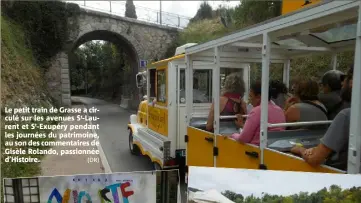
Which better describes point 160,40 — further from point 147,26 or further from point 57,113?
point 57,113

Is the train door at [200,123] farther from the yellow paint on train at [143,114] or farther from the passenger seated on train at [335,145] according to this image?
the yellow paint on train at [143,114]

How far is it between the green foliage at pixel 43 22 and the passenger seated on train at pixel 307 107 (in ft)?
22.7

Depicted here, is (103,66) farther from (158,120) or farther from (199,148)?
(199,148)

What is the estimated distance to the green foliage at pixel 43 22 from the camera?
26.4 ft

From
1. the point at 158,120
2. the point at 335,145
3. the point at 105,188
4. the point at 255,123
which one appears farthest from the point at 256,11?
the point at 105,188

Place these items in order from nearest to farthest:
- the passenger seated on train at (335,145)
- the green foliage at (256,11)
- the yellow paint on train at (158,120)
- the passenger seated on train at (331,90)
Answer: the passenger seated on train at (335,145), the passenger seated on train at (331,90), the yellow paint on train at (158,120), the green foliage at (256,11)

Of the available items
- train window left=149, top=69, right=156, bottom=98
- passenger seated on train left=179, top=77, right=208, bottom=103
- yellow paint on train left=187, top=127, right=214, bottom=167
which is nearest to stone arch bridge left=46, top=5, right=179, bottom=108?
train window left=149, top=69, right=156, bottom=98

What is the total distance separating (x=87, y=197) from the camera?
1.37m

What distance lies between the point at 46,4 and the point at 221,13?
21.9 ft

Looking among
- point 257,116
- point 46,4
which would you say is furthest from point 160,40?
point 257,116

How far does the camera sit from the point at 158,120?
3775mm

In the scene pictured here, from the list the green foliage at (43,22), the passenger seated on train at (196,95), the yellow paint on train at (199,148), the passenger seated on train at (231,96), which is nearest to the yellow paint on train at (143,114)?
the passenger seated on train at (196,95)

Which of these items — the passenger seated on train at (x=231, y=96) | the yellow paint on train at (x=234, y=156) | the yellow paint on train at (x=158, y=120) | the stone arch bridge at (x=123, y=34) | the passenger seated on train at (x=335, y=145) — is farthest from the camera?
the stone arch bridge at (x=123, y=34)

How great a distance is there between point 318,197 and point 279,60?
212cm
